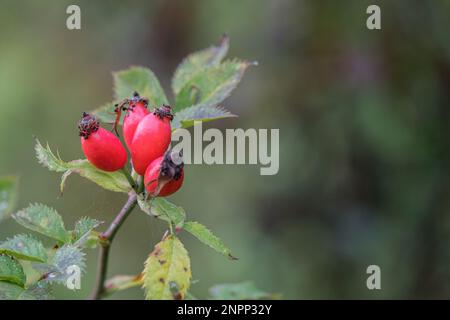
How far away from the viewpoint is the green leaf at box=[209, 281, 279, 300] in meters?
1.51

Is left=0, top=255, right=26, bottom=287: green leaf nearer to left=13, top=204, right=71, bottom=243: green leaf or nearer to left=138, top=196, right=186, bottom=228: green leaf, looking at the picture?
left=13, top=204, right=71, bottom=243: green leaf

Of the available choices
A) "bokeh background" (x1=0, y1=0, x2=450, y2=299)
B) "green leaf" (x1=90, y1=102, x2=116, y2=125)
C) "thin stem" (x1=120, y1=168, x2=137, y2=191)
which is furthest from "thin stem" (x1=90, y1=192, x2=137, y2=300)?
"bokeh background" (x1=0, y1=0, x2=450, y2=299)

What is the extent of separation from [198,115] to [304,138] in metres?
2.15

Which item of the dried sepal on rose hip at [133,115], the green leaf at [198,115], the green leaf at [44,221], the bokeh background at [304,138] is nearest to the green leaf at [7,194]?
the green leaf at [44,221]

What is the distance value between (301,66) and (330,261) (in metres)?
1.14

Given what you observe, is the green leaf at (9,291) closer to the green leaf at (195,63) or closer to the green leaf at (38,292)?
the green leaf at (38,292)

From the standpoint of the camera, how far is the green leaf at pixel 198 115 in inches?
48.5

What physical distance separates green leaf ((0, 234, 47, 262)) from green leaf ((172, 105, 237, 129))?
39 centimetres

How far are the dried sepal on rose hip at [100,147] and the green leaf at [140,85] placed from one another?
28 cm

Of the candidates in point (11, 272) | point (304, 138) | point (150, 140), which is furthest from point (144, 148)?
point (304, 138)

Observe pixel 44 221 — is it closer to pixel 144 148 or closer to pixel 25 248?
pixel 25 248

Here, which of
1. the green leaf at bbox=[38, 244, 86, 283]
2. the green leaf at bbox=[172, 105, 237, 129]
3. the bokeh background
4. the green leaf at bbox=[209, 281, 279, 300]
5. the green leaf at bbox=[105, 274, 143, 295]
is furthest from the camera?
the bokeh background
